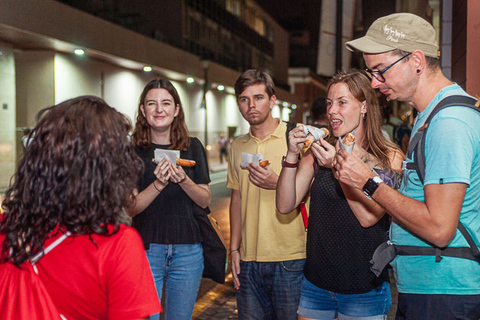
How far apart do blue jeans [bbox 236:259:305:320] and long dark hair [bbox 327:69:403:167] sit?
44.0 inches

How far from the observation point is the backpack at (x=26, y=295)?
1.56m

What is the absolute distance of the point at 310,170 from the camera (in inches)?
132

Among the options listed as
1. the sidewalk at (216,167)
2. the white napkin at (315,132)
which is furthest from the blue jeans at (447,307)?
the sidewalk at (216,167)

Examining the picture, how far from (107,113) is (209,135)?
3673cm

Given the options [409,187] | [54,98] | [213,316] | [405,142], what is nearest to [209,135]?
[54,98]

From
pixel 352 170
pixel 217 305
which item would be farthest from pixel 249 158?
pixel 217 305

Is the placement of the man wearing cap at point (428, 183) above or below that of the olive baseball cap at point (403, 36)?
below

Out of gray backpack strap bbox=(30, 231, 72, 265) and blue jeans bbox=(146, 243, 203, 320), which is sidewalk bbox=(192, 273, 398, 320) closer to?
blue jeans bbox=(146, 243, 203, 320)

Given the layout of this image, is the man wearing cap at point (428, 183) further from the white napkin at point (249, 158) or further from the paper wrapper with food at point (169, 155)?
the paper wrapper with food at point (169, 155)

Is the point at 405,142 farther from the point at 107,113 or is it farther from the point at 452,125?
the point at 107,113

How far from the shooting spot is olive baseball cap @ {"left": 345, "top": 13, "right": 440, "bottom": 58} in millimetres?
2291

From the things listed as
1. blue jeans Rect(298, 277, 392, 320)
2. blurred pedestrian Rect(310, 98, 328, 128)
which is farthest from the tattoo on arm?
blurred pedestrian Rect(310, 98, 328, 128)

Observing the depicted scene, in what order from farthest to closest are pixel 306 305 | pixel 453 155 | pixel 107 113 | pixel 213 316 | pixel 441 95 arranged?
1. pixel 213 316
2. pixel 306 305
3. pixel 441 95
4. pixel 453 155
5. pixel 107 113

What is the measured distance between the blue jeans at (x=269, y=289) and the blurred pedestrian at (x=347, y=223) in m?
0.47
